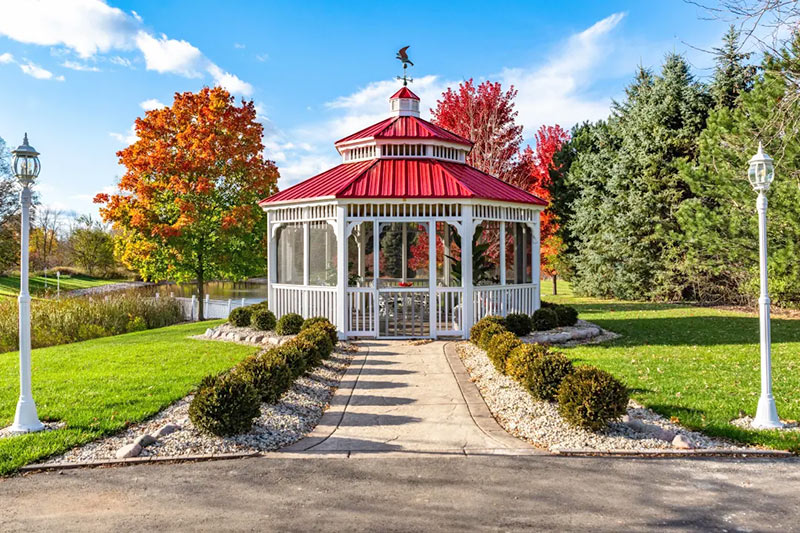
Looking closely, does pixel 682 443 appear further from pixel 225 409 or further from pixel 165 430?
pixel 165 430

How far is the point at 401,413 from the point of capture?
23.2 feet

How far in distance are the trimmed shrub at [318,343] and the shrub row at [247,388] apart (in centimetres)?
2

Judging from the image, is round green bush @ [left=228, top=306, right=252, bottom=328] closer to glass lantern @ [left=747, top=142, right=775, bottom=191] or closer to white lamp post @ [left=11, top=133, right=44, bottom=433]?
white lamp post @ [left=11, top=133, right=44, bottom=433]


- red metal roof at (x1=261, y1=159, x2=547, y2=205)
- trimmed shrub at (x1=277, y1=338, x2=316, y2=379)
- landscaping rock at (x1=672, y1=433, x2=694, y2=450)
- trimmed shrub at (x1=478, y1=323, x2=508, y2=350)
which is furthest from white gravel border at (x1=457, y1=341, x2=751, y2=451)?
red metal roof at (x1=261, y1=159, x2=547, y2=205)

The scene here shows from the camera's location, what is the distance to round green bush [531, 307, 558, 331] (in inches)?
515

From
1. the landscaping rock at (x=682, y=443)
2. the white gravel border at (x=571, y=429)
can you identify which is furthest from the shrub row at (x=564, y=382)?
the landscaping rock at (x=682, y=443)

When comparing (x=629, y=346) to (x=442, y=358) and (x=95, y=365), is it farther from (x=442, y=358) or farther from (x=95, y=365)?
(x=95, y=365)

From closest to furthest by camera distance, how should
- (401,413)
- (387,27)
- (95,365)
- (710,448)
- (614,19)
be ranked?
(710,448)
(401,413)
(95,365)
(614,19)
(387,27)

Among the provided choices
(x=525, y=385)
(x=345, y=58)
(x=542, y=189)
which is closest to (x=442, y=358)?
(x=525, y=385)

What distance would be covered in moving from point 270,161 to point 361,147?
25.9ft

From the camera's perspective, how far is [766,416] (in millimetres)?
6270

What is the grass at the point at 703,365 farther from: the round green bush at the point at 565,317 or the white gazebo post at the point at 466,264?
the white gazebo post at the point at 466,264

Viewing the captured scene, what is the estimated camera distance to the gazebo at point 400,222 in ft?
41.3

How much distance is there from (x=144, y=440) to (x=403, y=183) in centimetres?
853
